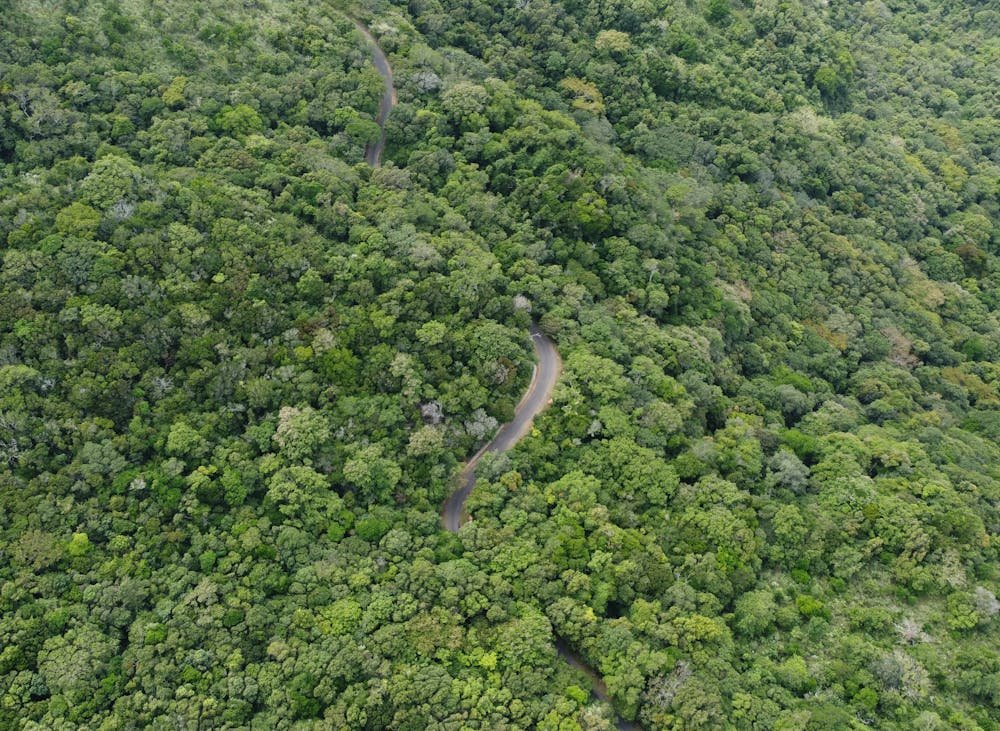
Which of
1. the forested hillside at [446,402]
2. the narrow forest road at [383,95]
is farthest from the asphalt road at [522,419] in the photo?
the narrow forest road at [383,95]

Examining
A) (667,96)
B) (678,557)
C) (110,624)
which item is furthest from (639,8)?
(110,624)

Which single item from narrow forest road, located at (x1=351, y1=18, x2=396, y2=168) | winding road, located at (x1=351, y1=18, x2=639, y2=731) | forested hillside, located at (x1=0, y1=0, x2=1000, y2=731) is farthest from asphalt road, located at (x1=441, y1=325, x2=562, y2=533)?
narrow forest road, located at (x1=351, y1=18, x2=396, y2=168)

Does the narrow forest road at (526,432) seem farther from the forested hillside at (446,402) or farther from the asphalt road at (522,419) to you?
the forested hillside at (446,402)

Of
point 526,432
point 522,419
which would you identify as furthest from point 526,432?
point 522,419

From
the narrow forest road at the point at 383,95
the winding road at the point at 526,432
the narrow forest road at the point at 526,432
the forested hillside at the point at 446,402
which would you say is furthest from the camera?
the narrow forest road at the point at 383,95

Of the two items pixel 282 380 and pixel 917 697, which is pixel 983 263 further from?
pixel 282 380
